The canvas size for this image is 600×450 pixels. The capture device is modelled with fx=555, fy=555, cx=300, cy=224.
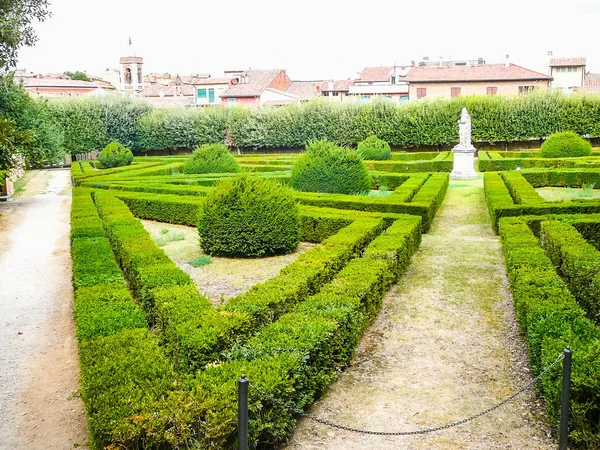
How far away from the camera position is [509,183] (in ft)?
54.8

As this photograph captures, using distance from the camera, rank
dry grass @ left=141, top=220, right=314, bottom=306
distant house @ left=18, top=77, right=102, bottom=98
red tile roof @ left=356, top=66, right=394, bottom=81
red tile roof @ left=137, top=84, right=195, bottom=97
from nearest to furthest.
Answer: dry grass @ left=141, top=220, right=314, bottom=306
red tile roof @ left=356, top=66, right=394, bottom=81
red tile roof @ left=137, top=84, right=195, bottom=97
distant house @ left=18, top=77, right=102, bottom=98

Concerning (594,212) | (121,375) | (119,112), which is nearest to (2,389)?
(121,375)

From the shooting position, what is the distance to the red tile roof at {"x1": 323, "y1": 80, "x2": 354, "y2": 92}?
6306cm

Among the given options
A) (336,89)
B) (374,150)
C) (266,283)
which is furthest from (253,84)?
(266,283)

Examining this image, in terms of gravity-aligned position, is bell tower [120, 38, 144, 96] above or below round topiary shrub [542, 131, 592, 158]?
above

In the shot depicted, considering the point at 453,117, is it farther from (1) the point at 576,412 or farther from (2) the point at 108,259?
(1) the point at 576,412

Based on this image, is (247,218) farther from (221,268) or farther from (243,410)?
(243,410)

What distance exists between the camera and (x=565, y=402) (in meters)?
3.86

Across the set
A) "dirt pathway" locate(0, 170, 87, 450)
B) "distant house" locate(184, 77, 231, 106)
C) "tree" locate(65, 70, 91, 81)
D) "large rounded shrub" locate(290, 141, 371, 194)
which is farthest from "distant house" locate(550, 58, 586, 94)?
"tree" locate(65, 70, 91, 81)

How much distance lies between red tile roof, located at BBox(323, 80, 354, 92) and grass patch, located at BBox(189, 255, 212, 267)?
54.7 metres

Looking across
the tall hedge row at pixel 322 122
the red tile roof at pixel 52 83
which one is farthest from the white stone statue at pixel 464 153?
the red tile roof at pixel 52 83

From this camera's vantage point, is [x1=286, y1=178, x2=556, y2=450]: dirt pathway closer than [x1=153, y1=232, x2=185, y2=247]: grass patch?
Yes

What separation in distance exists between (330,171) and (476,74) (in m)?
41.9

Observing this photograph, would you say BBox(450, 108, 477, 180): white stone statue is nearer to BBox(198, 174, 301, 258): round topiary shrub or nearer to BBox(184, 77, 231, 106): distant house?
BBox(198, 174, 301, 258): round topiary shrub
